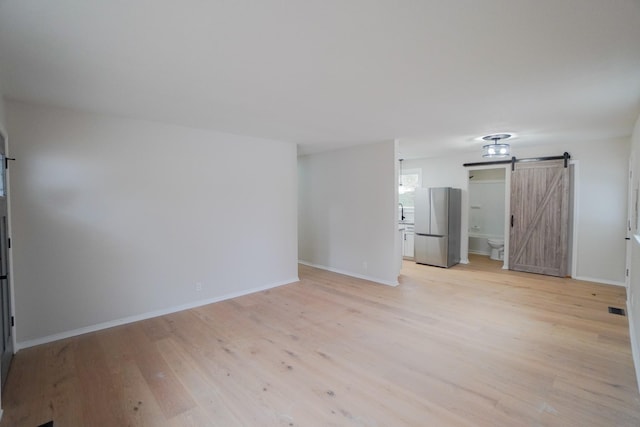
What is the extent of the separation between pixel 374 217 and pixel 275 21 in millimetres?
3886

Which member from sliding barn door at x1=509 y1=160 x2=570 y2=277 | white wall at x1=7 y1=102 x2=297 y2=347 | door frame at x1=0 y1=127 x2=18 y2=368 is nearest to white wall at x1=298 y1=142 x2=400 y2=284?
white wall at x1=7 y1=102 x2=297 y2=347

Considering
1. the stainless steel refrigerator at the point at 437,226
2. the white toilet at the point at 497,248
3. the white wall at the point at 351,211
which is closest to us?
the white wall at the point at 351,211

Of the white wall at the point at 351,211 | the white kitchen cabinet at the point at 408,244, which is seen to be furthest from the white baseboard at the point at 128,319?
the white kitchen cabinet at the point at 408,244

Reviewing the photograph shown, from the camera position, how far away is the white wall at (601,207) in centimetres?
478

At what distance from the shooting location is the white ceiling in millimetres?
1501

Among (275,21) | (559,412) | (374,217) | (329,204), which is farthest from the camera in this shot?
(329,204)

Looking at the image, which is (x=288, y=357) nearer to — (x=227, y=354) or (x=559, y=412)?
(x=227, y=354)

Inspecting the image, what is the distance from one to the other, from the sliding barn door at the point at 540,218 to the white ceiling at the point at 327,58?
209 centimetres

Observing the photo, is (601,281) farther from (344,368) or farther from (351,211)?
(344,368)

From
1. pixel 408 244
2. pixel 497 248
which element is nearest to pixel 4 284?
pixel 408 244

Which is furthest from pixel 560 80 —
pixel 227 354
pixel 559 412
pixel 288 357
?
pixel 227 354

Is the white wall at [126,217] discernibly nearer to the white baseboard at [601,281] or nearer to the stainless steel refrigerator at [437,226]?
the stainless steel refrigerator at [437,226]

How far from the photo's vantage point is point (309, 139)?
4.72m

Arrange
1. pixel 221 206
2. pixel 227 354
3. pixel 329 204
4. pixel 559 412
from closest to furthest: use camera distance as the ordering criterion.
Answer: pixel 559 412 → pixel 227 354 → pixel 221 206 → pixel 329 204
